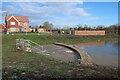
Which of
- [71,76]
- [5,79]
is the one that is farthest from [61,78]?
[5,79]

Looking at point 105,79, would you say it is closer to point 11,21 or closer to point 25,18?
point 11,21

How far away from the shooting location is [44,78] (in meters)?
3.04

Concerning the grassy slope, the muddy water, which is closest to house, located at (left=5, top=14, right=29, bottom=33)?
the muddy water

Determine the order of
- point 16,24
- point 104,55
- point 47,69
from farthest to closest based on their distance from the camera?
point 16,24
point 104,55
point 47,69

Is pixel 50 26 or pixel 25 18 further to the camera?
pixel 50 26

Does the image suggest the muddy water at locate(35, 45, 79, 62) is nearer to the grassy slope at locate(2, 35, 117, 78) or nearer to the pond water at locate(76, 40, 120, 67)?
the pond water at locate(76, 40, 120, 67)

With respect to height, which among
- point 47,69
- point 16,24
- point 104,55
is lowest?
point 104,55

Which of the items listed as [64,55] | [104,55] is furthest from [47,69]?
[104,55]

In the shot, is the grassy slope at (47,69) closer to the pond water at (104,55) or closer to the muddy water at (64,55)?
the muddy water at (64,55)

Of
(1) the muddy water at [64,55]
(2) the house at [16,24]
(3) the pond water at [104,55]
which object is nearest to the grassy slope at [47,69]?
(1) the muddy water at [64,55]

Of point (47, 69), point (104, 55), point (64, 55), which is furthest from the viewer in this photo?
point (104, 55)

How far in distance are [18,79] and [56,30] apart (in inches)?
1390

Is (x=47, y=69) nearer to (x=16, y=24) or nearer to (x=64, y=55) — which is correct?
(x=64, y=55)

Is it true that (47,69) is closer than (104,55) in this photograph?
Yes
